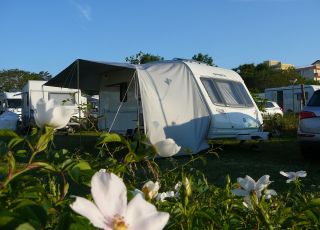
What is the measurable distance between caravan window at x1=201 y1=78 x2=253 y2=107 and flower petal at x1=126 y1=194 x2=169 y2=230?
9937mm

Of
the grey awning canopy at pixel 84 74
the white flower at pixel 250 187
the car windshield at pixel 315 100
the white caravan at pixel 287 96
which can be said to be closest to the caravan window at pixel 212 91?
the grey awning canopy at pixel 84 74

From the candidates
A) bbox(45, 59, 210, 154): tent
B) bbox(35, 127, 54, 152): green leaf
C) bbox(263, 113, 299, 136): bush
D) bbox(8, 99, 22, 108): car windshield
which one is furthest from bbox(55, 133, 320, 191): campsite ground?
bbox(8, 99, 22, 108): car windshield

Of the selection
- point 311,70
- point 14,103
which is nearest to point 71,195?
point 14,103

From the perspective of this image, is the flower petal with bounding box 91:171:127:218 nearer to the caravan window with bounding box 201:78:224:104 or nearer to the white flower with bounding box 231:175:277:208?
the white flower with bounding box 231:175:277:208

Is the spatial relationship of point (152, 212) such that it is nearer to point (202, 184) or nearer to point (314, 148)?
point (202, 184)

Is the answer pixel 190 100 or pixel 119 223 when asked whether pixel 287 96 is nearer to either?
pixel 190 100

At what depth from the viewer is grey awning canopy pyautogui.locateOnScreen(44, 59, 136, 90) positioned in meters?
11.3

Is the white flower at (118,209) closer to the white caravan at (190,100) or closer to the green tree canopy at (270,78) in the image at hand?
the white caravan at (190,100)

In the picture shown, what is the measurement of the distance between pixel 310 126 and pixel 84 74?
6.93 m

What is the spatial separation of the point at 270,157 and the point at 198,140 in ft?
5.40

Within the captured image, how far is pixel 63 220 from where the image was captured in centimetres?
76

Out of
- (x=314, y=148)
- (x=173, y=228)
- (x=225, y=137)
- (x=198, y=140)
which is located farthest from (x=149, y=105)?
(x=173, y=228)

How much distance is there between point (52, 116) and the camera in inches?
40.0

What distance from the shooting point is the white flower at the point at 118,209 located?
2.25ft
